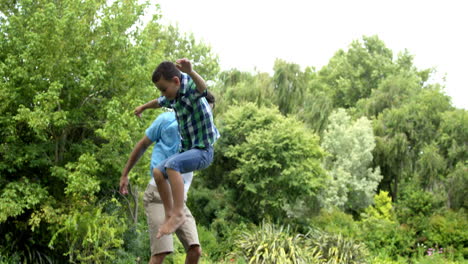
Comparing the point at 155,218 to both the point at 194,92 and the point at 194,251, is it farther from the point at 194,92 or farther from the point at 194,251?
the point at 194,92

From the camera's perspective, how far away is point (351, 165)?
94.0 ft

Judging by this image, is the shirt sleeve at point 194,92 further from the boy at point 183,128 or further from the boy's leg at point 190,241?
the boy's leg at point 190,241

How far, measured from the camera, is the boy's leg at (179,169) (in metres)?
3.98

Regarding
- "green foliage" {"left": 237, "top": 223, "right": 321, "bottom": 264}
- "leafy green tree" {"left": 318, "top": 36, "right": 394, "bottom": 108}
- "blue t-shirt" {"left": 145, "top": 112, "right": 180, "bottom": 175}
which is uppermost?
"leafy green tree" {"left": 318, "top": 36, "right": 394, "bottom": 108}

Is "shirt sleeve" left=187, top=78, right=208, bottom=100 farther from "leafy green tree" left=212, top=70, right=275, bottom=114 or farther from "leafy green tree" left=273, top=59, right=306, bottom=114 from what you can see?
"leafy green tree" left=273, top=59, right=306, bottom=114

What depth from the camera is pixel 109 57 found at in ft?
47.9

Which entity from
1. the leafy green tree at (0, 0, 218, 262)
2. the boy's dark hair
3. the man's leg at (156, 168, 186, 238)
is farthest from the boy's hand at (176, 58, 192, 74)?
the leafy green tree at (0, 0, 218, 262)

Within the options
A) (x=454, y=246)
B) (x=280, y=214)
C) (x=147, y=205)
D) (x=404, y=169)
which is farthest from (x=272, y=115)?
(x=147, y=205)

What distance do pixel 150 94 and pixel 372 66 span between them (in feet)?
105

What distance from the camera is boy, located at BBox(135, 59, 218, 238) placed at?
393 centimetres

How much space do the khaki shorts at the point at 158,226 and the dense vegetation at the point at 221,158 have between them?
7863mm

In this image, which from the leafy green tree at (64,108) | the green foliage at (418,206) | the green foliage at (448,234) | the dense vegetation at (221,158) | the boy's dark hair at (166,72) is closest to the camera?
the boy's dark hair at (166,72)

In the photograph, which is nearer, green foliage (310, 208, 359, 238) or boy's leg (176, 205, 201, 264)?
boy's leg (176, 205, 201, 264)

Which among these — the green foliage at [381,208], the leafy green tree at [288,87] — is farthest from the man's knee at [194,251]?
the green foliage at [381,208]
